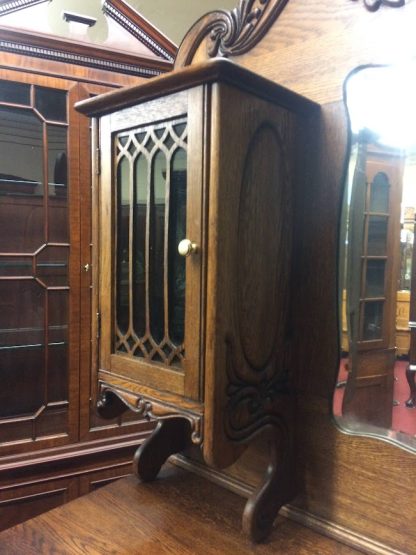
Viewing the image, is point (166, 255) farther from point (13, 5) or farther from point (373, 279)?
point (13, 5)

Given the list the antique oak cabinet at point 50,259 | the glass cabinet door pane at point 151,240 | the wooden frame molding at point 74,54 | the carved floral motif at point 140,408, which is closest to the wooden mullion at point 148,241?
the glass cabinet door pane at point 151,240

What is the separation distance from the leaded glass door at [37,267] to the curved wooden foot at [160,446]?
674mm

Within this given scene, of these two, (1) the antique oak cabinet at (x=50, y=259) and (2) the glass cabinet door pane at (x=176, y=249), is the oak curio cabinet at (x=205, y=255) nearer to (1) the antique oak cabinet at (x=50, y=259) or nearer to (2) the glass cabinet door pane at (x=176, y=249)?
(2) the glass cabinet door pane at (x=176, y=249)

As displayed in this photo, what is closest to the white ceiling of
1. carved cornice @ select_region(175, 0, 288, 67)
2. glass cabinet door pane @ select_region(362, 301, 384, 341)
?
carved cornice @ select_region(175, 0, 288, 67)

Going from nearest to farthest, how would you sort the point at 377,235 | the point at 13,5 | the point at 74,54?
the point at 377,235 < the point at 13,5 < the point at 74,54

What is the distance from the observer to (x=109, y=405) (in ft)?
3.60

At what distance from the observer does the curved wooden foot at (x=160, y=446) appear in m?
1.19

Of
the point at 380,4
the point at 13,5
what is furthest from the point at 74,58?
the point at 380,4

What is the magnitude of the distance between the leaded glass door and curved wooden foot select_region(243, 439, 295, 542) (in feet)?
3.37

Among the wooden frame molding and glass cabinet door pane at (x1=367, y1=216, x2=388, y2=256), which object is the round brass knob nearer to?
glass cabinet door pane at (x1=367, y1=216, x2=388, y2=256)

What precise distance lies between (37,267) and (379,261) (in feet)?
4.07

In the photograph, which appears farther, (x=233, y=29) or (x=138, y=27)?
(x=138, y=27)

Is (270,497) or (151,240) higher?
(151,240)

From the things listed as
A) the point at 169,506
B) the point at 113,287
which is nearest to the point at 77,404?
the point at 169,506
